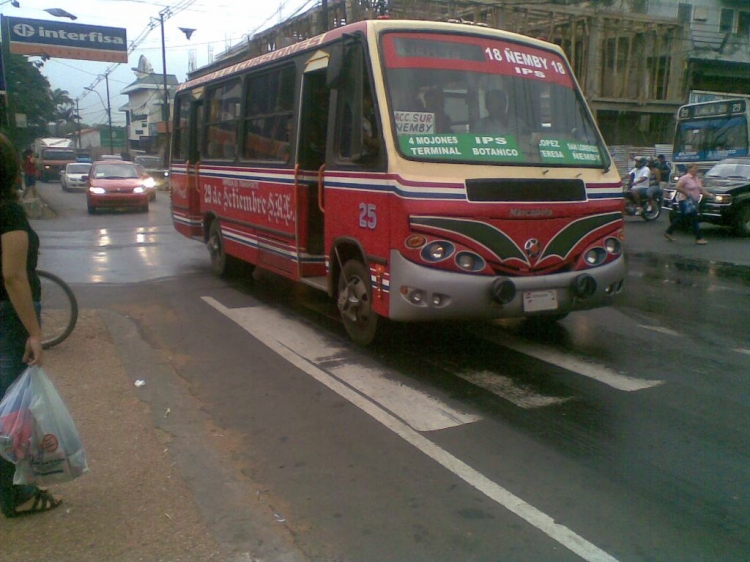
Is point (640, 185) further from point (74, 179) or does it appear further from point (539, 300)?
point (74, 179)

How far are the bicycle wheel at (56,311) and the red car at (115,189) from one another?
1649cm

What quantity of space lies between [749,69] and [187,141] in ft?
119

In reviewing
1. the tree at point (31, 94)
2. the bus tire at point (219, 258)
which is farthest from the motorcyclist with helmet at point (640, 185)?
the tree at point (31, 94)

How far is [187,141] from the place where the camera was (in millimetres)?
12047

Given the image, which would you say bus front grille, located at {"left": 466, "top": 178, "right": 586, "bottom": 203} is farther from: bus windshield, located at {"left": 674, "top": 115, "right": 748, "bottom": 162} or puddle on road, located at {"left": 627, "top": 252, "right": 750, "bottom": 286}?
bus windshield, located at {"left": 674, "top": 115, "right": 748, "bottom": 162}

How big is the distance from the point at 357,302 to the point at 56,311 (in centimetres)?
297

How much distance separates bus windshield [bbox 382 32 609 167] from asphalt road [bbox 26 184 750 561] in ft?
6.26

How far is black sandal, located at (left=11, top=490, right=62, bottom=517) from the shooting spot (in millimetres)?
3799

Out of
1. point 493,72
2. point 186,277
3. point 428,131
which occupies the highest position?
point 493,72

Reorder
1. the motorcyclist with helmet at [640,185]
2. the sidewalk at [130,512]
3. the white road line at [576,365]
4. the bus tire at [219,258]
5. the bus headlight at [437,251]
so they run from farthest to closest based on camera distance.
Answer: the motorcyclist with helmet at [640,185] < the bus tire at [219,258] < the white road line at [576,365] < the bus headlight at [437,251] < the sidewalk at [130,512]

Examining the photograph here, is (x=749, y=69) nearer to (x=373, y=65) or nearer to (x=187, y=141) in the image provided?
(x=187, y=141)

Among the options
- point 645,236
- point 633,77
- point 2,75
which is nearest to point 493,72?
point 645,236

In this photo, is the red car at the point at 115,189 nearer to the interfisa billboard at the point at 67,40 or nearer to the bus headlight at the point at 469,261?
the interfisa billboard at the point at 67,40

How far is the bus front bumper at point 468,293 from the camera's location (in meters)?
5.79
